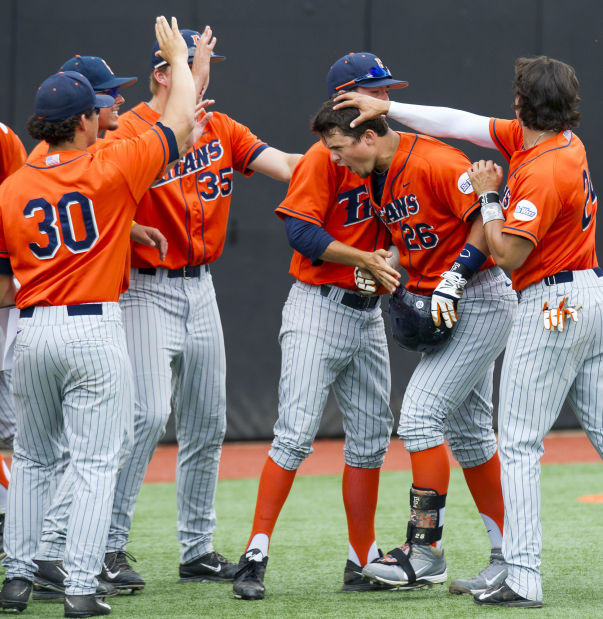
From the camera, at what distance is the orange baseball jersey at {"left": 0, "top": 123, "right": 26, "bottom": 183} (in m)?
4.76

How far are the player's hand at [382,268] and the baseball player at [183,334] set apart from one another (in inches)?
30.9

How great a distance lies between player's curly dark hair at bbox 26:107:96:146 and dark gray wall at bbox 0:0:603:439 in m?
4.69

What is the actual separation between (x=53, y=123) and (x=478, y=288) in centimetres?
169

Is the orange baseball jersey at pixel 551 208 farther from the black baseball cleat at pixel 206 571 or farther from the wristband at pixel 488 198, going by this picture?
the black baseball cleat at pixel 206 571

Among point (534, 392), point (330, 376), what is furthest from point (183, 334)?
point (534, 392)

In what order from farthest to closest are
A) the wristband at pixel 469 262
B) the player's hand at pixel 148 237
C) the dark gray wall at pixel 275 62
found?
the dark gray wall at pixel 275 62 < the player's hand at pixel 148 237 < the wristband at pixel 469 262

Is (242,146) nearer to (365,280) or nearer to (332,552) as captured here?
(365,280)

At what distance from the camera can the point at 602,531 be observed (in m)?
5.11

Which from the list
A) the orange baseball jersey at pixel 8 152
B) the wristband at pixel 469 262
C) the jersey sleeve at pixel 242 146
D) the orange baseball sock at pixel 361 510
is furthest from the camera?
the orange baseball jersey at pixel 8 152

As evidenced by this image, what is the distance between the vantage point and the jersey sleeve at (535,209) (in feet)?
11.2

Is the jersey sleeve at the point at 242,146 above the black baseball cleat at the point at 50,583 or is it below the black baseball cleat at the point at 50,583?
above

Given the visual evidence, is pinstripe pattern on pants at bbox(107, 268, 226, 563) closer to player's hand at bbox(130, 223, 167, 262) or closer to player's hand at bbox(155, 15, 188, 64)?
player's hand at bbox(130, 223, 167, 262)

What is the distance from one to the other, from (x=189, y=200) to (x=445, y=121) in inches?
43.4

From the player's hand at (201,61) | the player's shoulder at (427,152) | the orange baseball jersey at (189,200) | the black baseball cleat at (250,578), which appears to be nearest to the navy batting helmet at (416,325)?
the player's shoulder at (427,152)
